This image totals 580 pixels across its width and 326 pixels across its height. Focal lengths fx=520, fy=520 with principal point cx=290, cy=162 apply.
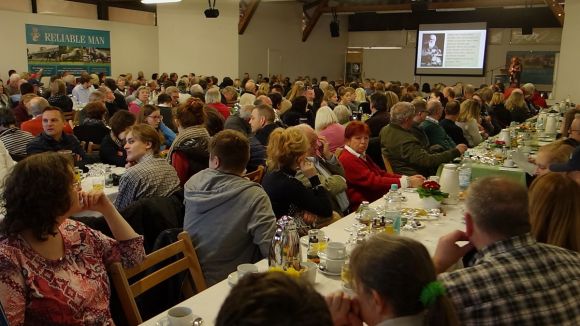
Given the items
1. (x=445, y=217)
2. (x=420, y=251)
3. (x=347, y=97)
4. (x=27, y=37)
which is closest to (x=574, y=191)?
(x=420, y=251)

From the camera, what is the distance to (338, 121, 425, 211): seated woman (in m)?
4.06

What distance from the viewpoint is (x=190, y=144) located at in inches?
171

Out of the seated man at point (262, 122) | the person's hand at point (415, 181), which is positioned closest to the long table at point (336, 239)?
the person's hand at point (415, 181)

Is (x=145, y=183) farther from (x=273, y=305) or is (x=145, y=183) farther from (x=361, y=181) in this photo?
(x=273, y=305)

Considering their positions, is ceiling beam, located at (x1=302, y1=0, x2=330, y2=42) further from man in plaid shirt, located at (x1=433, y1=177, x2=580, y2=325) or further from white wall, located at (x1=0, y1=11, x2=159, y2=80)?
man in plaid shirt, located at (x1=433, y1=177, x2=580, y2=325)

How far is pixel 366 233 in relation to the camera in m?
2.66

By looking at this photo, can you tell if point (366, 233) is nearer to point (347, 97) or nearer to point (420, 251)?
point (420, 251)

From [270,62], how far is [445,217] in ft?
43.9

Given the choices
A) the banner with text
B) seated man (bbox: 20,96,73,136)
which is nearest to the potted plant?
seated man (bbox: 20,96,73,136)

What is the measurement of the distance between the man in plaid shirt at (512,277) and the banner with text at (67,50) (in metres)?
14.2

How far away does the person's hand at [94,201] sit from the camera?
2100mm

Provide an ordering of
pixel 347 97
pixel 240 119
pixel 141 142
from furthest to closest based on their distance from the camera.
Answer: pixel 347 97 → pixel 240 119 → pixel 141 142

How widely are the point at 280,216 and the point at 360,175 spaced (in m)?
1.14

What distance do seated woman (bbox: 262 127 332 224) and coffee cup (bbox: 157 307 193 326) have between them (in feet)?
4.55
